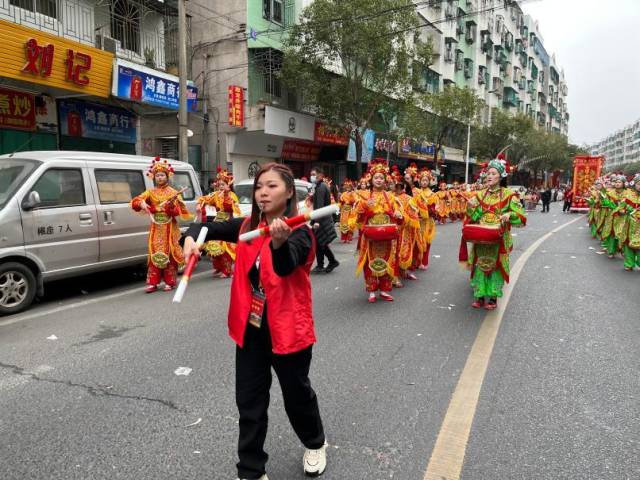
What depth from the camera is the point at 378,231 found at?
21.9 ft

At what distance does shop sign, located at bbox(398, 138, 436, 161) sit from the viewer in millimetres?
33031

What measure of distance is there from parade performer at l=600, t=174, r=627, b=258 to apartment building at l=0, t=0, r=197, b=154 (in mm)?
11635

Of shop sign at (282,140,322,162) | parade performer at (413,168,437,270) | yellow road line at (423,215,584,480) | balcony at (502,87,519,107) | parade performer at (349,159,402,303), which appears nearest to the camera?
yellow road line at (423,215,584,480)

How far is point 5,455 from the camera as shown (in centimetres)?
293

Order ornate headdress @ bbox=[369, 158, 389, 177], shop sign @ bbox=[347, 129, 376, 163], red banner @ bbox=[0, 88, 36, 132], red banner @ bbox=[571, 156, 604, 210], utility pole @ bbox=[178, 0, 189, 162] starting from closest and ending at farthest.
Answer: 1. ornate headdress @ bbox=[369, 158, 389, 177]
2. red banner @ bbox=[0, 88, 36, 132]
3. utility pole @ bbox=[178, 0, 189, 162]
4. shop sign @ bbox=[347, 129, 376, 163]
5. red banner @ bbox=[571, 156, 604, 210]

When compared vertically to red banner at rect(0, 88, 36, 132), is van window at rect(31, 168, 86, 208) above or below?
below

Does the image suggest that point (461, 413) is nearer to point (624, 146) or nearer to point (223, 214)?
point (223, 214)

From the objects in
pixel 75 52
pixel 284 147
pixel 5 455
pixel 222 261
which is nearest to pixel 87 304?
pixel 222 261

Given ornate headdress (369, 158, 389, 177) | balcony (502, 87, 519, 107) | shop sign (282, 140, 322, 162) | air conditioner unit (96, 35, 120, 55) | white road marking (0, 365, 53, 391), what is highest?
balcony (502, 87, 519, 107)

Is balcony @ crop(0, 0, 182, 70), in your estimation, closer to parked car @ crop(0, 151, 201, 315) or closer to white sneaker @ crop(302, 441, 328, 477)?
parked car @ crop(0, 151, 201, 315)

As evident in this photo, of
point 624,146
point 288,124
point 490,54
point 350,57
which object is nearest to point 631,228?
point 350,57

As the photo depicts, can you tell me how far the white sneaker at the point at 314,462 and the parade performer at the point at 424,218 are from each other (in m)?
6.34

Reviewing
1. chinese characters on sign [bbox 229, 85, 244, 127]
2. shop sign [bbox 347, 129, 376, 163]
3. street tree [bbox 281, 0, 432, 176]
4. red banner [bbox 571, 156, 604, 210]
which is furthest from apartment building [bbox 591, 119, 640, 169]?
chinese characters on sign [bbox 229, 85, 244, 127]

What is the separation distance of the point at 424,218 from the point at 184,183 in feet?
→ 14.0
